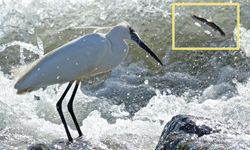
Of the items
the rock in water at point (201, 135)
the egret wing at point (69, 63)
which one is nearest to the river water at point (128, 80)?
the rock in water at point (201, 135)

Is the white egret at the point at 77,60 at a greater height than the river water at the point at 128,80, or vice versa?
the white egret at the point at 77,60

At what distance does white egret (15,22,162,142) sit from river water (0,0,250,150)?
0.64ft

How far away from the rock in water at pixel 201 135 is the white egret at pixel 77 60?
110 centimetres

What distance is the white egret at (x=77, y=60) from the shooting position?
5.13m

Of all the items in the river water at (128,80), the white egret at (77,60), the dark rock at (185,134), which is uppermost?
the white egret at (77,60)

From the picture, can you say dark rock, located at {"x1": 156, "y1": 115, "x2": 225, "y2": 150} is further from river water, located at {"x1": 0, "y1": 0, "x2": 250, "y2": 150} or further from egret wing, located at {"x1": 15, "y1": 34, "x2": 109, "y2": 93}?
egret wing, located at {"x1": 15, "y1": 34, "x2": 109, "y2": 93}

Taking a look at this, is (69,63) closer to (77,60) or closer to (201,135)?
(77,60)

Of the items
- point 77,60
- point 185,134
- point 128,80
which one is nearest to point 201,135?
point 185,134

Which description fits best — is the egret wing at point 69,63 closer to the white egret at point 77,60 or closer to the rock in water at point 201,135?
the white egret at point 77,60

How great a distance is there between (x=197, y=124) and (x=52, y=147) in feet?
3.66

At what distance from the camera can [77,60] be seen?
5.25 meters

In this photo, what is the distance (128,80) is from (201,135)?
3828 mm

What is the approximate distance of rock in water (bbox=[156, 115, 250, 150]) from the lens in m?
3.88

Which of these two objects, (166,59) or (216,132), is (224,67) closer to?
(166,59)
